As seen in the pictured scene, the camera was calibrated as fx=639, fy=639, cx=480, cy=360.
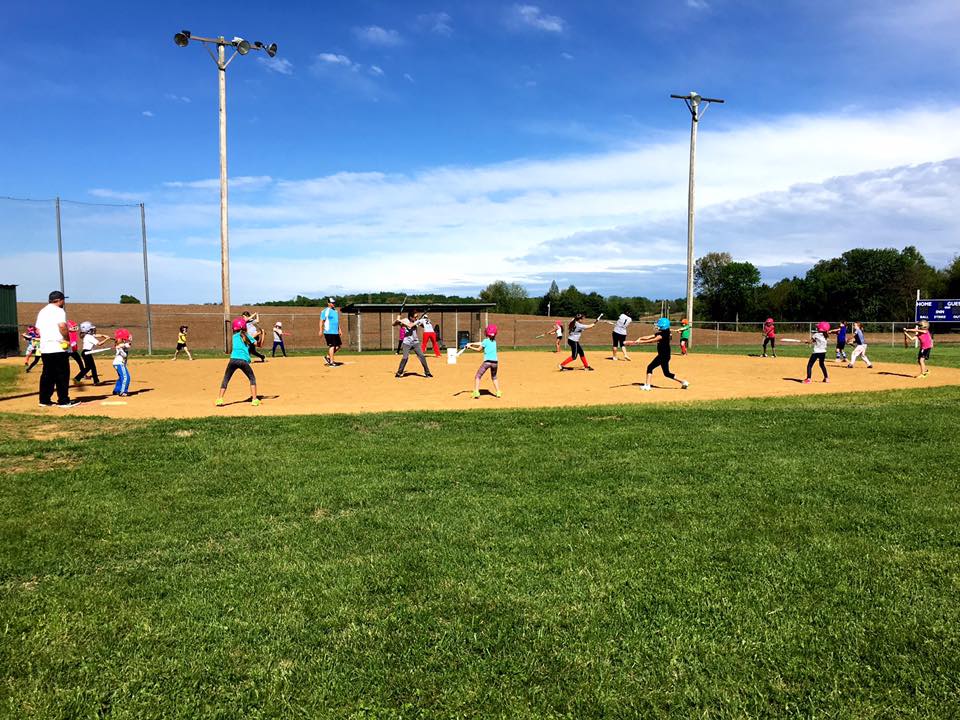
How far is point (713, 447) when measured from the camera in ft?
27.2

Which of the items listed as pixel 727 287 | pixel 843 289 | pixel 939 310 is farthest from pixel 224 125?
pixel 727 287

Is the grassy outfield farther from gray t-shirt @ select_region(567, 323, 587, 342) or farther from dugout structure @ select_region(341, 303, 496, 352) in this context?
dugout structure @ select_region(341, 303, 496, 352)

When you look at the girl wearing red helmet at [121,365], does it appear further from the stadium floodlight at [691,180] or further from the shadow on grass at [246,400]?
the stadium floodlight at [691,180]

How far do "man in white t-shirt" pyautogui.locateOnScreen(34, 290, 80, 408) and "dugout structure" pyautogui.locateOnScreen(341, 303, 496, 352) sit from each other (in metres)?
17.7

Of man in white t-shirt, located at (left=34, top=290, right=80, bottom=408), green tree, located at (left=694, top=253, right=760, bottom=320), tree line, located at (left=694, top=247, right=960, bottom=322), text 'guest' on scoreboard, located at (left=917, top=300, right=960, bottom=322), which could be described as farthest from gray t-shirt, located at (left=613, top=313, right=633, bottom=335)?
green tree, located at (left=694, top=253, right=760, bottom=320)

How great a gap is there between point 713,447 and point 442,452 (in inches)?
138

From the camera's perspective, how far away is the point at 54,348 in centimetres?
1108

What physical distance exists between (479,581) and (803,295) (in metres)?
97.6

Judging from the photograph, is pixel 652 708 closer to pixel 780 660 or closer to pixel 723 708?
pixel 723 708

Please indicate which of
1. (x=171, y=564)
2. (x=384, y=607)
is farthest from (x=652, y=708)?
(x=171, y=564)

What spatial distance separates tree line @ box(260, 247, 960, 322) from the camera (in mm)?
72938

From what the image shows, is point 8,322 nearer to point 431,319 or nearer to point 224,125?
point 224,125

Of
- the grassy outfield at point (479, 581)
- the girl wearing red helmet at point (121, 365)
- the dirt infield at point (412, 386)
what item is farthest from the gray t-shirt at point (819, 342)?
the girl wearing red helmet at point (121, 365)

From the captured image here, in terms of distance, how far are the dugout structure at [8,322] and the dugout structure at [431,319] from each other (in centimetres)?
1317
